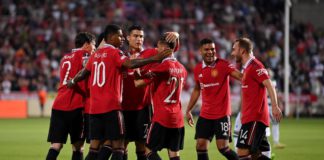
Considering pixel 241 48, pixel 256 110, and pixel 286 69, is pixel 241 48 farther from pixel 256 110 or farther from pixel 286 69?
pixel 286 69

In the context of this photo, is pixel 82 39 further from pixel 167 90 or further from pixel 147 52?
pixel 167 90

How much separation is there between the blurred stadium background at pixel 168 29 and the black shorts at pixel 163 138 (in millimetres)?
25372

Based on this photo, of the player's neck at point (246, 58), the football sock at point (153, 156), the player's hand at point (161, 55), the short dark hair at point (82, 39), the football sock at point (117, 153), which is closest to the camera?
the player's hand at point (161, 55)

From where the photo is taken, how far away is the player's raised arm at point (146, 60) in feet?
38.4

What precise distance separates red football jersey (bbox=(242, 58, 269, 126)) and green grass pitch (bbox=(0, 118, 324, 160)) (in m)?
5.12

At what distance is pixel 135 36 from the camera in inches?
534

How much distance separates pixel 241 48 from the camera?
12859mm

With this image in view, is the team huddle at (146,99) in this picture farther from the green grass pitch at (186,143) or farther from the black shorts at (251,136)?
the green grass pitch at (186,143)

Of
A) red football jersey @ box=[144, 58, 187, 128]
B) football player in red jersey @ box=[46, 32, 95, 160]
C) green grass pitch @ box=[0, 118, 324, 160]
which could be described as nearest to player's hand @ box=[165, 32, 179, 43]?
red football jersey @ box=[144, 58, 187, 128]

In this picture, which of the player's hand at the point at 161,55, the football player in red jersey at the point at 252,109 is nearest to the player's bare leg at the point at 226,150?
the football player in red jersey at the point at 252,109

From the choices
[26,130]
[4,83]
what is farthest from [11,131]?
[4,83]

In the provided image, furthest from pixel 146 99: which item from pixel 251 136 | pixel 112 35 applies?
pixel 251 136

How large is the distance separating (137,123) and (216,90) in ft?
4.83

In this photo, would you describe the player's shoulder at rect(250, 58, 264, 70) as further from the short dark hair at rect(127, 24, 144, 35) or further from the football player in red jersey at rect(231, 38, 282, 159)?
the short dark hair at rect(127, 24, 144, 35)
